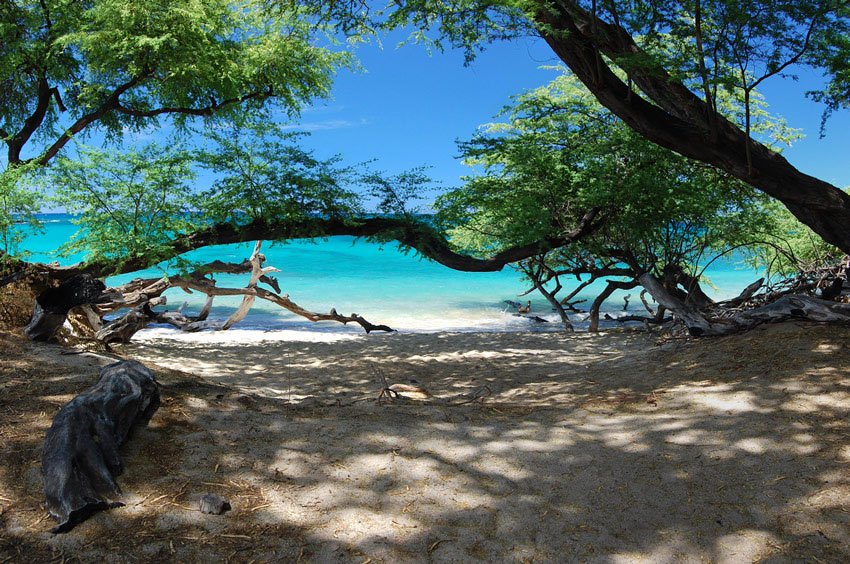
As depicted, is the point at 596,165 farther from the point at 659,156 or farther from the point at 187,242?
the point at 187,242

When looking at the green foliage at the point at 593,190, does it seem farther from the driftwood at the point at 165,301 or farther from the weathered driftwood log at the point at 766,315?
the driftwood at the point at 165,301

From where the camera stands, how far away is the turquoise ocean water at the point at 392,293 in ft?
50.2

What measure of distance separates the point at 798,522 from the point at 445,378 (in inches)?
187

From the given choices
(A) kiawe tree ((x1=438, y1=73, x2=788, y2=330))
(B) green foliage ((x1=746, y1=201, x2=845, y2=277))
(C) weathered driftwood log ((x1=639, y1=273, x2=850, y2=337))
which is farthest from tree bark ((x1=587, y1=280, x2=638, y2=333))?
(C) weathered driftwood log ((x1=639, y1=273, x2=850, y2=337))

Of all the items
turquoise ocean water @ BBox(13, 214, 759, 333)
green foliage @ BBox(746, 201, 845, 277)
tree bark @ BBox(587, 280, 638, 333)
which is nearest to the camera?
green foliage @ BBox(746, 201, 845, 277)

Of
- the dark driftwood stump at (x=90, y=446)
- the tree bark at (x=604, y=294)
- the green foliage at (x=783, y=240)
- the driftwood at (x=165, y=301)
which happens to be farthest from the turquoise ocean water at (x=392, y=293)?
the dark driftwood stump at (x=90, y=446)

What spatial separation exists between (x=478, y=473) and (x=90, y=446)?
78.3 inches

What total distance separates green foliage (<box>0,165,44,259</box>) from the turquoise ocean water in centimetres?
67

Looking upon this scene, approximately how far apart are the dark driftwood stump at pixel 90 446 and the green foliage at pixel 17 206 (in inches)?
182

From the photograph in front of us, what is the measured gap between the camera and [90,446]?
9.24ft

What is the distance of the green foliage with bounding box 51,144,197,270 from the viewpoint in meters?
7.54

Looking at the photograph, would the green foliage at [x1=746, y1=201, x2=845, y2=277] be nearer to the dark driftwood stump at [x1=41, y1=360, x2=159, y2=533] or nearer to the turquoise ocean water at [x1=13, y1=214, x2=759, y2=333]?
the turquoise ocean water at [x1=13, y1=214, x2=759, y2=333]

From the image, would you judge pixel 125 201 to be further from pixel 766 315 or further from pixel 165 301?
pixel 766 315


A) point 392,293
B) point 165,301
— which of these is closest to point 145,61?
point 165,301
